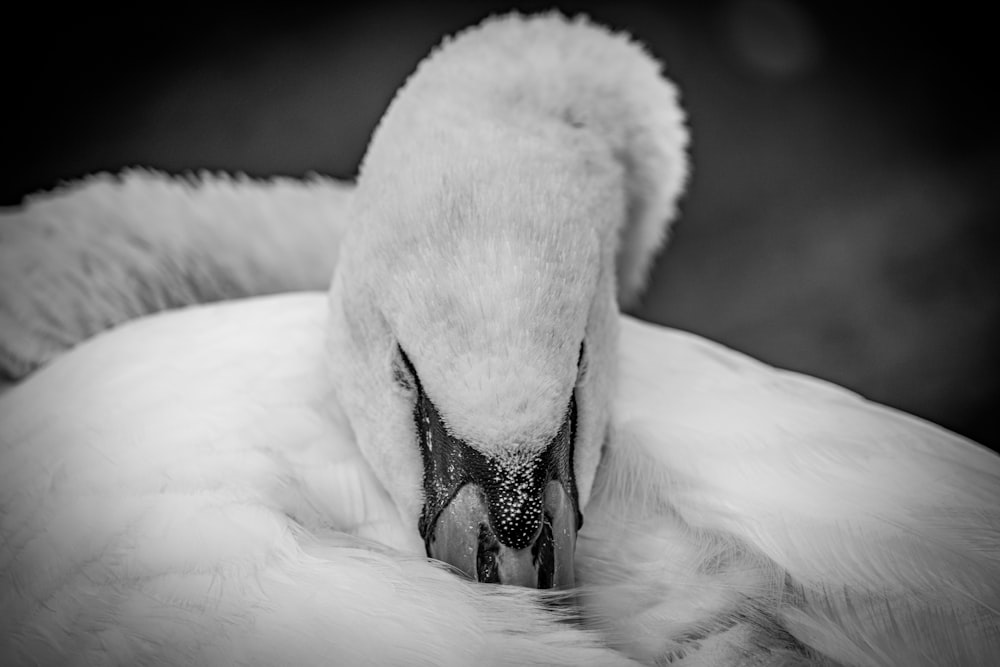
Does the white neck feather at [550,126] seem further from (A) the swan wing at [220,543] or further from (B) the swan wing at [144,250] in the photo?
(B) the swan wing at [144,250]

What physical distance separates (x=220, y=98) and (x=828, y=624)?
2555 mm

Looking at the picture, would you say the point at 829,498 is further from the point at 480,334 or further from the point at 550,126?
the point at 550,126

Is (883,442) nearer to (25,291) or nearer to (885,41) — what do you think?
(25,291)

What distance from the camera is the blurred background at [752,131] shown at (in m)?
2.71

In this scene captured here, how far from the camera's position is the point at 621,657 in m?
0.70

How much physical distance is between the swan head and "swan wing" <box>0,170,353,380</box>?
603mm

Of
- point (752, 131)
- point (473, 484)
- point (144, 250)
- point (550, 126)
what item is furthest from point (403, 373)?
point (752, 131)

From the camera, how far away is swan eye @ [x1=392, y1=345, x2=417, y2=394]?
865mm

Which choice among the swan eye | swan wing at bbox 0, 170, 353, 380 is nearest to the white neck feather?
the swan eye

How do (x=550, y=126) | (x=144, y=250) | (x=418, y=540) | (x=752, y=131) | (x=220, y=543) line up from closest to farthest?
(x=220, y=543) < (x=418, y=540) < (x=550, y=126) < (x=144, y=250) < (x=752, y=131)

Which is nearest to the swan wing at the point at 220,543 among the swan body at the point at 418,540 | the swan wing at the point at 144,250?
the swan body at the point at 418,540

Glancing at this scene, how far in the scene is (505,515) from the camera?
2.53ft

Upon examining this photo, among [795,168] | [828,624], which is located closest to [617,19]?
[795,168]

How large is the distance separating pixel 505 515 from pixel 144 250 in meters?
1.03
